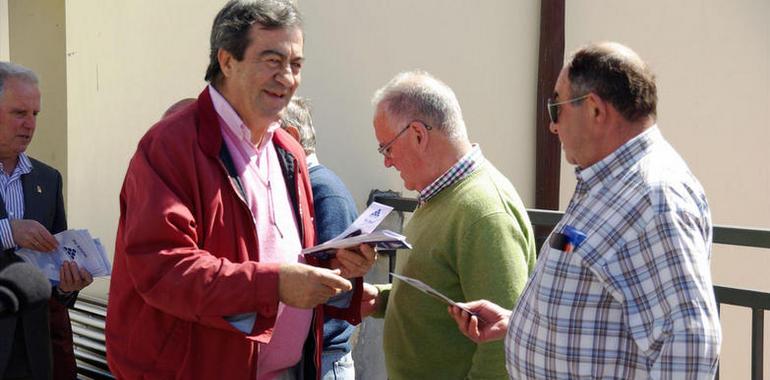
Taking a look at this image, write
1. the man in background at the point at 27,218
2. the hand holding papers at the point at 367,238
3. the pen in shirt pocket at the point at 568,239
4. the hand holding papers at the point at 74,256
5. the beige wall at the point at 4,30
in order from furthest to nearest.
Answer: the beige wall at the point at 4,30
the hand holding papers at the point at 74,256
the man in background at the point at 27,218
the hand holding papers at the point at 367,238
the pen in shirt pocket at the point at 568,239

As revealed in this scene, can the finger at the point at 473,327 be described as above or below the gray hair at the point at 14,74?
below

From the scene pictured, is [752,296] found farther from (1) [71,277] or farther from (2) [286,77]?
(1) [71,277]

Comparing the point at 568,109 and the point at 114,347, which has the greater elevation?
the point at 568,109

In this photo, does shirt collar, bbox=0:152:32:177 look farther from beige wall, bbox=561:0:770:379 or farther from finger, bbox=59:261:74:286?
beige wall, bbox=561:0:770:379

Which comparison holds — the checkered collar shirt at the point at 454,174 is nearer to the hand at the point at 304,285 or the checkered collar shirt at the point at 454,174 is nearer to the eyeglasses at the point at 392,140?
the eyeglasses at the point at 392,140

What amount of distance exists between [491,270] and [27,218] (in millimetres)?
2188

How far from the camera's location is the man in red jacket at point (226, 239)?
2.35 m

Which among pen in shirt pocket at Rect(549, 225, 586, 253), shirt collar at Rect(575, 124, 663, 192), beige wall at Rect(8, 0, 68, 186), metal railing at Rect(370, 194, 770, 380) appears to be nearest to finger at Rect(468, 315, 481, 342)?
pen in shirt pocket at Rect(549, 225, 586, 253)

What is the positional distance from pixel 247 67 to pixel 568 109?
0.93 m

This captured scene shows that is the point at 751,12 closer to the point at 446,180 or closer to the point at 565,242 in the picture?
the point at 446,180

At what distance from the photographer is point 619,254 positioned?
206 centimetres

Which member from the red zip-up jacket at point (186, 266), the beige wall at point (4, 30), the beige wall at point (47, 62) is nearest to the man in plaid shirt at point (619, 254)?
the red zip-up jacket at point (186, 266)

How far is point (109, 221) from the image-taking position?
638 cm

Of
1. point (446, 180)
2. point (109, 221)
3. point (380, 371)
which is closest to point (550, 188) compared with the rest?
point (380, 371)
